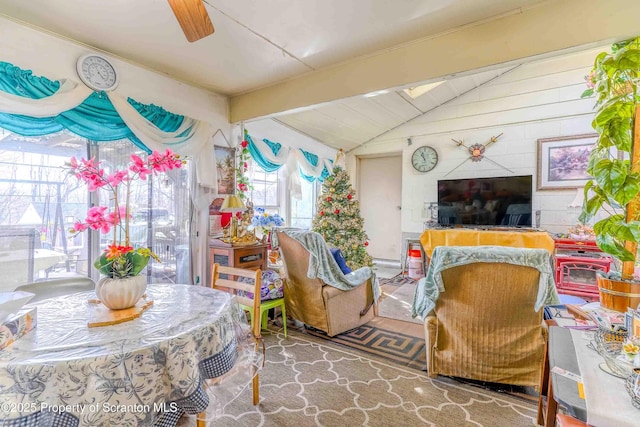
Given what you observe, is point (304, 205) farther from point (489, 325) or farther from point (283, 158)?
point (489, 325)

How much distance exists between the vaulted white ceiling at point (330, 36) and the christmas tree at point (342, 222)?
155cm

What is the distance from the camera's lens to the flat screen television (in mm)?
4309

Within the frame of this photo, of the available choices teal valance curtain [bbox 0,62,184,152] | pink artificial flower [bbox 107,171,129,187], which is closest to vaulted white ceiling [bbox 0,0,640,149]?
Result: teal valance curtain [bbox 0,62,184,152]

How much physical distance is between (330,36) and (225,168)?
1981mm

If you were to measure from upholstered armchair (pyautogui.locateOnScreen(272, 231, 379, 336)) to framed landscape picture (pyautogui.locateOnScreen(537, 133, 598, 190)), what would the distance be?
337cm

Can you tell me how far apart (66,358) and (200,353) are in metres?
0.43

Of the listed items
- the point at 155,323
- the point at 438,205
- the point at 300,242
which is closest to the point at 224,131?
the point at 300,242

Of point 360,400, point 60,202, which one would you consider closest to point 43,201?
point 60,202

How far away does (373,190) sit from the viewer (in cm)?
640

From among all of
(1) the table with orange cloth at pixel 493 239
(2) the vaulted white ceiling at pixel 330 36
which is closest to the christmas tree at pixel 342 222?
(1) the table with orange cloth at pixel 493 239

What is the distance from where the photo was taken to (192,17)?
1.51 meters

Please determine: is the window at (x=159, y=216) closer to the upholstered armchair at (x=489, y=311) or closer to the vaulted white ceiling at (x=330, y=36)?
the vaulted white ceiling at (x=330, y=36)

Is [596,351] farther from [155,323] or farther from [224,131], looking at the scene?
[224,131]

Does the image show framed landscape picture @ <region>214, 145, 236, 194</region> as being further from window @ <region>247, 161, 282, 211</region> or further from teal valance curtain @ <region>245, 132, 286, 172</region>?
window @ <region>247, 161, 282, 211</region>
